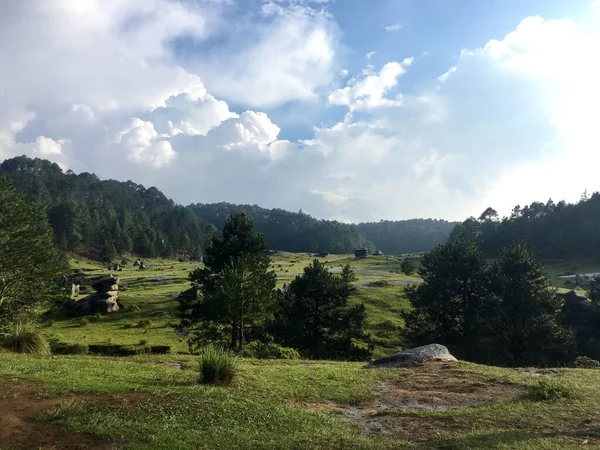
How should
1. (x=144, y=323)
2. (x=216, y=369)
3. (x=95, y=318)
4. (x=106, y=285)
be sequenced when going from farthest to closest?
(x=106, y=285), (x=95, y=318), (x=144, y=323), (x=216, y=369)

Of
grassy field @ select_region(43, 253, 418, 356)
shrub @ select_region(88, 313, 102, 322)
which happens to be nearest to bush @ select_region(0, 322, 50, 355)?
grassy field @ select_region(43, 253, 418, 356)

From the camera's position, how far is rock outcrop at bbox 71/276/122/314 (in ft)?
195

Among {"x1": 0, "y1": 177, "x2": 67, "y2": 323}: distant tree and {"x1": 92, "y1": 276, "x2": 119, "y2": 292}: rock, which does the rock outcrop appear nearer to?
{"x1": 92, "y1": 276, "x2": 119, "y2": 292}: rock

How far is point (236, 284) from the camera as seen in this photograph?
33.6 m

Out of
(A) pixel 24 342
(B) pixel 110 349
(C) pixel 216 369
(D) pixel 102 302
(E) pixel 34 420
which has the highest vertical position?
(E) pixel 34 420

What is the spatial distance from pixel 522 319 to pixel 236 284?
2905cm

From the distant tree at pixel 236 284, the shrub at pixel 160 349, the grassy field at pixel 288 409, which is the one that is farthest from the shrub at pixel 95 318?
the grassy field at pixel 288 409

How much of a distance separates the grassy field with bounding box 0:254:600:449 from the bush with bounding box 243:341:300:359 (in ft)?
38.0

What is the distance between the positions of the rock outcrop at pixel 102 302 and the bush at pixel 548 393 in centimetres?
5474

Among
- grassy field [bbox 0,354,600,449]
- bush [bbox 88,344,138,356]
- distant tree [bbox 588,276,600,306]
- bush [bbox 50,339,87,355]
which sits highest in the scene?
grassy field [bbox 0,354,600,449]

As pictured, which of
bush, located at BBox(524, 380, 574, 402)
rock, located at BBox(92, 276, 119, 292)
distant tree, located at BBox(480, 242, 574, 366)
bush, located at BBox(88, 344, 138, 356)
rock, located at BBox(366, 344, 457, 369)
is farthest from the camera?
rock, located at BBox(92, 276, 119, 292)

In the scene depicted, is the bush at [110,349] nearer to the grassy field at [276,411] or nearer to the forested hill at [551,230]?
the grassy field at [276,411]

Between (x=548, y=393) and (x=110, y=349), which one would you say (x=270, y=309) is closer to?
(x=110, y=349)

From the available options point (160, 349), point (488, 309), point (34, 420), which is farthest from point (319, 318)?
point (34, 420)
